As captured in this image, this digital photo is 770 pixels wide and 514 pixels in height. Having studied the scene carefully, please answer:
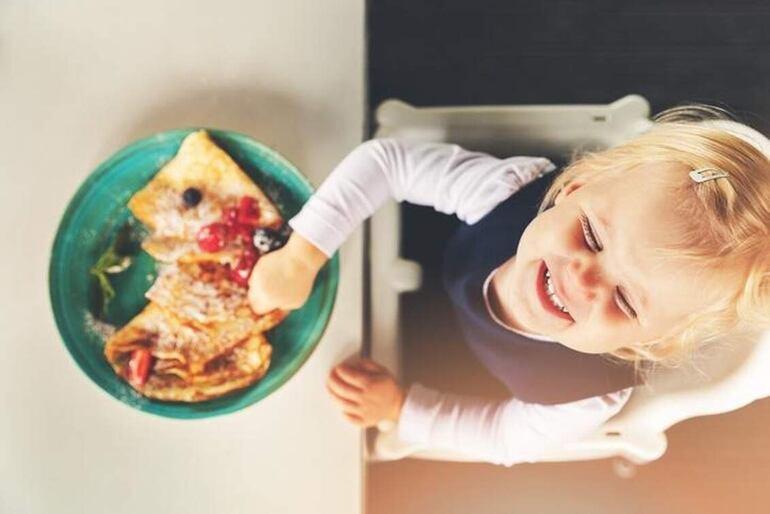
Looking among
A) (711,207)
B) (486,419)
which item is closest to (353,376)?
(486,419)

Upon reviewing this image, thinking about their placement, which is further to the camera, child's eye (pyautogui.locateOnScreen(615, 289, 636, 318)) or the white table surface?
the white table surface

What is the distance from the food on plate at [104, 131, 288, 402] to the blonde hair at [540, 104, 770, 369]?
0.27 metres

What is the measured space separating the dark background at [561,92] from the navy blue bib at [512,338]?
0.02 metres

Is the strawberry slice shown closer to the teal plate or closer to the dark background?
the teal plate

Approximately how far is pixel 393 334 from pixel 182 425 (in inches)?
8.7

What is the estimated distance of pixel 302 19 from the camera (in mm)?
739

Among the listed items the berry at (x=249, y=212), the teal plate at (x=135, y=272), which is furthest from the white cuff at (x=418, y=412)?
the berry at (x=249, y=212)

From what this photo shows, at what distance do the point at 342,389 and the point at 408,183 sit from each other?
196mm

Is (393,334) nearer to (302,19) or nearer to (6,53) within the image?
(302,19)

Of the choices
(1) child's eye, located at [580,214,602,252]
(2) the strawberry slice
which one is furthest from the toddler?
(2) the strawberry slice

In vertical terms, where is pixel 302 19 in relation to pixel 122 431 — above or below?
above

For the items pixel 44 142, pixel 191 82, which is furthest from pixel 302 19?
pixel 44 142

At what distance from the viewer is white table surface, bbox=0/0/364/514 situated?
713mm

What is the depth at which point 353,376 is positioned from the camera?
0.69 metres
